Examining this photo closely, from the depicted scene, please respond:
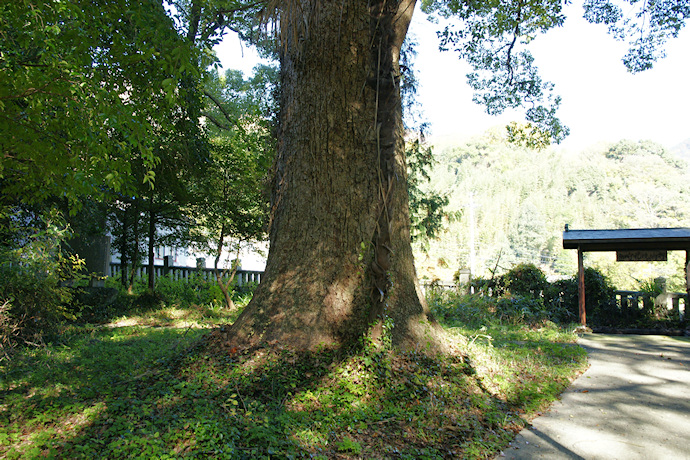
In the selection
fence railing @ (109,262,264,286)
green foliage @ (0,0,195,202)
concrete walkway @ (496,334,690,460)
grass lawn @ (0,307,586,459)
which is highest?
green foliage @ (0,0,195,202)

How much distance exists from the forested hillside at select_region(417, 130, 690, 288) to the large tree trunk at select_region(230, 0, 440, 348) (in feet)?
193

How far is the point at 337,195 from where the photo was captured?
5156mm

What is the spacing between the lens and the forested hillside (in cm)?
7475

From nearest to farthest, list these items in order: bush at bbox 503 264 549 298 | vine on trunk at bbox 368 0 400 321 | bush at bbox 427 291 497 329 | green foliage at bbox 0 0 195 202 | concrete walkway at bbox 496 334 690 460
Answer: concrete walkway at bbox 496 334 690 460
green foliage at bbox 0 0 195 202
vine on trunk at bbox 368 0 400 321
bush at bbox 427 291 497 329
bush at bbox 503 264 549 298

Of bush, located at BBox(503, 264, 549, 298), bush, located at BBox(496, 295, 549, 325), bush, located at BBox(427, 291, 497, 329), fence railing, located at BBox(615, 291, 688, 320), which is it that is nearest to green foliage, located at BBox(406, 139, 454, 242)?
bush, located at BBox(427, 291, 497, 329)

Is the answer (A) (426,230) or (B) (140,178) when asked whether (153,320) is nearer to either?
(B) (140,178)

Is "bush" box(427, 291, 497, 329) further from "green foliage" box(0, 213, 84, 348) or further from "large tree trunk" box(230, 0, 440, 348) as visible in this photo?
"green foliage" box(0, 213, 84, 348)

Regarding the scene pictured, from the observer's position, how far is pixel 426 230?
1495cm

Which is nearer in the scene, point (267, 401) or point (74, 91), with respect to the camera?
point (267, 401)

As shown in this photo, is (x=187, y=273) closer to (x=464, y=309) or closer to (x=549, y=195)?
(x=464, y=309)

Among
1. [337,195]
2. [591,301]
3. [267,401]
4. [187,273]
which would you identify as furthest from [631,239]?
[187,273]

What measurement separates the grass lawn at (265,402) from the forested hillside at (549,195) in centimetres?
5927

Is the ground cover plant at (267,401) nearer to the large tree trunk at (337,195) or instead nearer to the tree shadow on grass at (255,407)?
the tree shadow on grass at (255,407)

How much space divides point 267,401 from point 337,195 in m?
2.36
